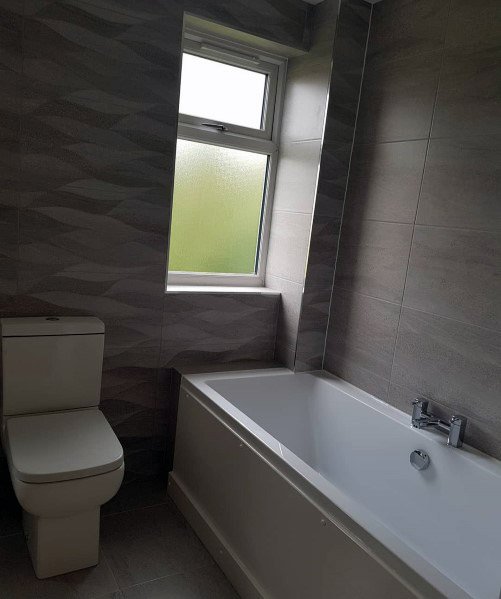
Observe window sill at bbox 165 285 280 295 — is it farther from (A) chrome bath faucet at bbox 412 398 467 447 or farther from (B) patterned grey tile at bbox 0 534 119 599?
(B) patterned grey tile at bbox 0 534 119 599

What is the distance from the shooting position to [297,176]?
267 centimetres

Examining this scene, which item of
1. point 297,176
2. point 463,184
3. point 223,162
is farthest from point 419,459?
point 223,162

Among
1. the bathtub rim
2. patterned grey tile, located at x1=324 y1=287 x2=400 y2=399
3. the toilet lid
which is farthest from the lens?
patterned grey tile, located at x1=324 y1=287 x2=400 y2=399

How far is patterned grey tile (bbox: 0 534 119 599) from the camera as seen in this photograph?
1.81m

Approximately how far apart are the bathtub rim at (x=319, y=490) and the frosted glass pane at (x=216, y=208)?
63 cm

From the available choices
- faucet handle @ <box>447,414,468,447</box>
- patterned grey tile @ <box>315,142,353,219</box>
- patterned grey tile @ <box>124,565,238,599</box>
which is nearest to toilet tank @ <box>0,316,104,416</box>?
patterned grey tile @ <box>124,565,238,599</box>

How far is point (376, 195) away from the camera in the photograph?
2463 millimetres

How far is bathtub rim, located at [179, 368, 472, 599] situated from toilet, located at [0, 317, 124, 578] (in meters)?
0.43

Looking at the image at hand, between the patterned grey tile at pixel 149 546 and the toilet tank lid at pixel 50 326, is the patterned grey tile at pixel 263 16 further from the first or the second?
the patterned grey tile at pixel 149 546

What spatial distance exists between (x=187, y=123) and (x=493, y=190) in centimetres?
145

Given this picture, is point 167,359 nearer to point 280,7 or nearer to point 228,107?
point 228,107

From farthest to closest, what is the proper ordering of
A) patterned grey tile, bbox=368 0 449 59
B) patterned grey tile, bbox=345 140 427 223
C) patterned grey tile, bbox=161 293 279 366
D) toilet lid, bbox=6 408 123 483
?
1. patterned grey tile, bbox=161 293 279 366
2. patterned grey tile, bbox=345 140 427 223
3. patterned grey tile, bbox=368 0 449 59
4. toilet lid, bbox=6 408 123 483

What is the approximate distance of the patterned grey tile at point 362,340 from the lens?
2.40 m

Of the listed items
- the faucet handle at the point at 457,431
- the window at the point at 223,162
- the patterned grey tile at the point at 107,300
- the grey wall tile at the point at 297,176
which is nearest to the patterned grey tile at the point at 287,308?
the window at the point at 223,162
